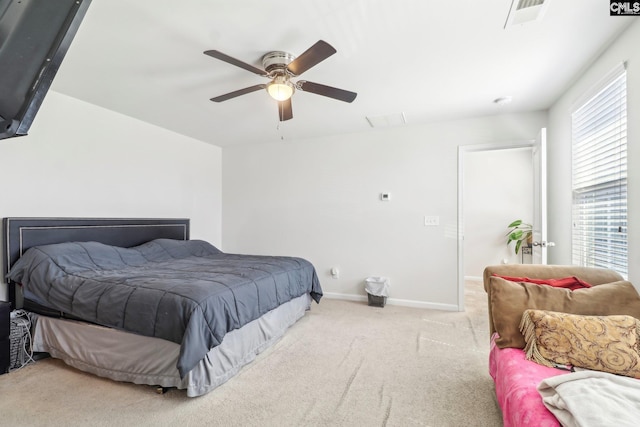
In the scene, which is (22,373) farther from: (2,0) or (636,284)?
(636,284)

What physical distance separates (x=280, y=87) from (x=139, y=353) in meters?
2.18

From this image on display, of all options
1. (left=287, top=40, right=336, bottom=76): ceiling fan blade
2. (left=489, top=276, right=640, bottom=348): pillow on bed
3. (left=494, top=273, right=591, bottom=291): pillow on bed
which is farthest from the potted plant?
(left=287, top=40, right=336, bottom=76): ceiling fan blade

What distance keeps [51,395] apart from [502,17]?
12.4ft

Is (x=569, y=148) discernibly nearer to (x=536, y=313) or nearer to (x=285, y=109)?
(x=536, y=313)

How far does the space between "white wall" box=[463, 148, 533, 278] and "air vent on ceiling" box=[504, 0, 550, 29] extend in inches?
138

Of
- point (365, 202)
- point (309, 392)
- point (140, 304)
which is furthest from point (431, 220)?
point (140, 304)

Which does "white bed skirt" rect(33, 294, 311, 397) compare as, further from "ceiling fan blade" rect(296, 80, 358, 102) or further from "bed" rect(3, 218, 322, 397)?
"ceiling fan blade" rect(296, 80, 358, 102)

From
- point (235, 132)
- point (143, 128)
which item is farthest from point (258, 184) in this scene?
point (143, 128)

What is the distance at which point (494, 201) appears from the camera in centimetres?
539

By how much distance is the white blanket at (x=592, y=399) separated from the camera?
1.00m

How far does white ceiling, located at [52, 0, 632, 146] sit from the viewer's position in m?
1.81

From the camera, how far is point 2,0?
0.95m

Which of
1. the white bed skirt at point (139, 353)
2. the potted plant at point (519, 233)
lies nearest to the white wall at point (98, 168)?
the white bed skirt at point (139, 353)

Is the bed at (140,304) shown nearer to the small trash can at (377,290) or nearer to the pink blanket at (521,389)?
the small trash can at (377,290)
